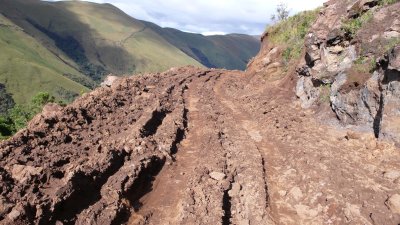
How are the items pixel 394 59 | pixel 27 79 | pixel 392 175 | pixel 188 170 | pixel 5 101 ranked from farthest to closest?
pixel 27 79 < pixel 5 101 < pixel 394 59 < pixel 188 170 < pixel 392 175

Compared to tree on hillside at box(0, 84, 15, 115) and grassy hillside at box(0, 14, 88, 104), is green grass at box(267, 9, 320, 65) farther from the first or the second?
grassy hillside at box(0, 14, 88, 104)

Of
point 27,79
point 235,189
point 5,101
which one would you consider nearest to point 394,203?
point 235,189

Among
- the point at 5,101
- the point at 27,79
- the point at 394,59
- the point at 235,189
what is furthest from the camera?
the point at 27,79

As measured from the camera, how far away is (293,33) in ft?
101

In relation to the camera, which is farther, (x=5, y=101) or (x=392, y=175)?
(x=5, y=101)

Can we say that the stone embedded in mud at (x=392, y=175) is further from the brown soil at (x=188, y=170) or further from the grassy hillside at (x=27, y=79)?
the grassy hillside at (x=27, y=79)

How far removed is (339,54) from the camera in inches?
789

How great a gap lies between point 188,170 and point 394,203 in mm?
6537

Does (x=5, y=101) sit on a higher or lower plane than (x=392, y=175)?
lower

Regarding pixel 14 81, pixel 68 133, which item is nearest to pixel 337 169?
pixel 68 133

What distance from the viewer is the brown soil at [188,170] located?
1022 centimetres

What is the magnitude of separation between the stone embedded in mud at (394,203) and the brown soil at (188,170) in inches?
2.7

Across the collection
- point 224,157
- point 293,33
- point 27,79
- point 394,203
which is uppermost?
point 293,33

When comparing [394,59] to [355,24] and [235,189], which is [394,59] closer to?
[355,24]
